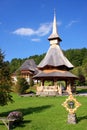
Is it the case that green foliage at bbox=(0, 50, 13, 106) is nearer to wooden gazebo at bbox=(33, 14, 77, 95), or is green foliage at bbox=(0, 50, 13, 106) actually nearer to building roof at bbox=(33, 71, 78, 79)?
wooden gazebo at bbox=(33, 14, 77, 95)

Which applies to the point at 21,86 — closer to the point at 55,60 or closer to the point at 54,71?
the point at 54,71

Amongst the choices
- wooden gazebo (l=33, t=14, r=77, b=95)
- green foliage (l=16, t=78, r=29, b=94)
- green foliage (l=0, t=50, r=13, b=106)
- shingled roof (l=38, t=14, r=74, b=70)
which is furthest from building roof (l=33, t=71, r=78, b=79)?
green foliage (l=0, t=50, r=13, b=106)

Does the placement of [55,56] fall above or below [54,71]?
above

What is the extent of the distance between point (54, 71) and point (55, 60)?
2.20 meters

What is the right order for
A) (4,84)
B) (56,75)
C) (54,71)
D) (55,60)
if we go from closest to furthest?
(4,84) < (56,75) < (54,71) < (55,60)

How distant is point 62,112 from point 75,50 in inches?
4730

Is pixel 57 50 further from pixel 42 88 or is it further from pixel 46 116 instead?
pixel 46 116

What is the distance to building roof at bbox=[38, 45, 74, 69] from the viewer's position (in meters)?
42.1

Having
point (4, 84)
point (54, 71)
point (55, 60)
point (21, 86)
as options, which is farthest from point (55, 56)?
point (4, 84)

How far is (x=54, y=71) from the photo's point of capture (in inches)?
1641

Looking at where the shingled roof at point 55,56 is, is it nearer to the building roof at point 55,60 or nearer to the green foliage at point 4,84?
the building roof at point 55,60

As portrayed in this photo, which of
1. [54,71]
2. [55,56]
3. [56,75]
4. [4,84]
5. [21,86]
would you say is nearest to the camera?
[4,84]

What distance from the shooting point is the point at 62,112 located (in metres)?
21.1

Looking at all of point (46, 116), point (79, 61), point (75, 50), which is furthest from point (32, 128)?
point (75, 50)
